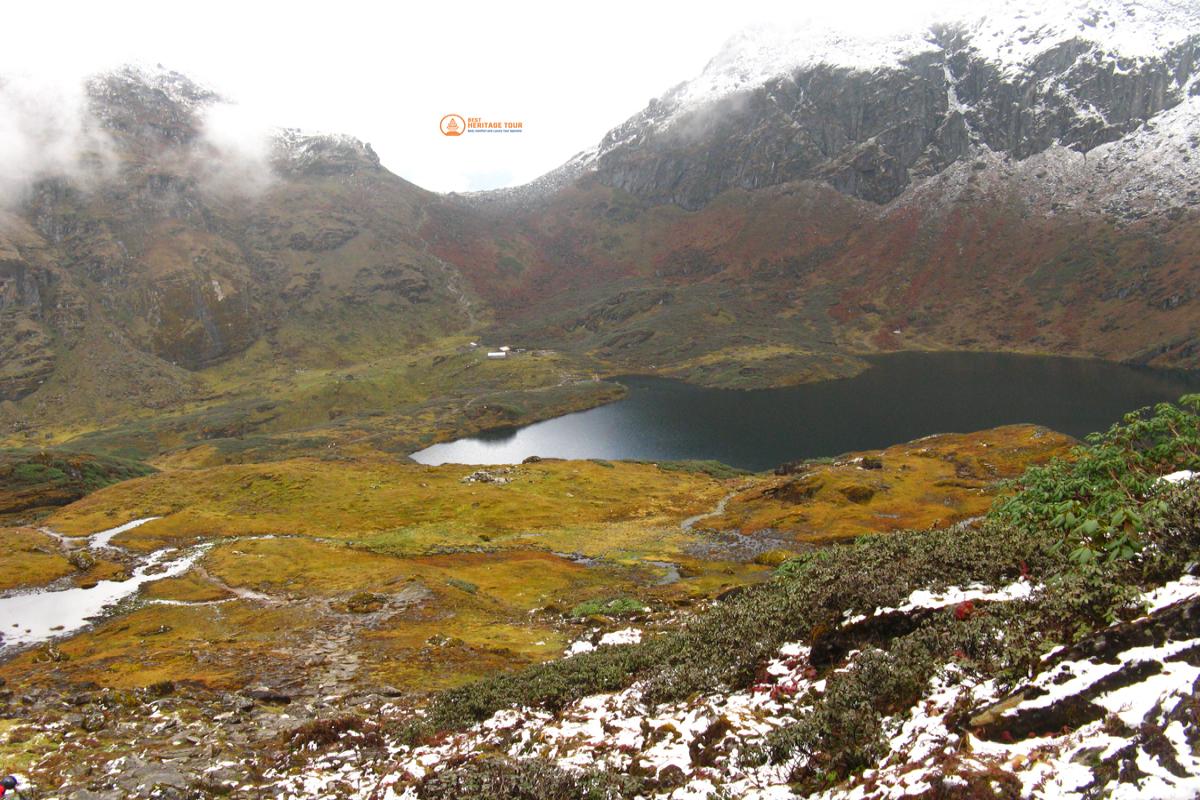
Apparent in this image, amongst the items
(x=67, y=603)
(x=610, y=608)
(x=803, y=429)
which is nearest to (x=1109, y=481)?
(x=610, y=608)

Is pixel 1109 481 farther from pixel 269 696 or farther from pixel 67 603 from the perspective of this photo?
pixel 67 603

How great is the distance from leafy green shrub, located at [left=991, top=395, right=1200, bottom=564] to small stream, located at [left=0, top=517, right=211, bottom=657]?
5275cm

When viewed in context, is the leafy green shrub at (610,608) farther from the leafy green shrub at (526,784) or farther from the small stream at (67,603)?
the small stream at (67,603)

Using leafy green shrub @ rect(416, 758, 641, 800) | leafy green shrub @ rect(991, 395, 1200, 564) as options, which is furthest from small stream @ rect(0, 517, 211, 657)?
leafy green shrub @ rect(991, 395, 1200, 564)

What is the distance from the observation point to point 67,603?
161 feet

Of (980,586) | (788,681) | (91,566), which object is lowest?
(91,566)

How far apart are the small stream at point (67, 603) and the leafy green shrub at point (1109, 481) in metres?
52.8

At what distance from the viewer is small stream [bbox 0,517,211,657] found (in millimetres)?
42656

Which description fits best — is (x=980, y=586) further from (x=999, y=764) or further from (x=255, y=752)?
(x=255, y=752)

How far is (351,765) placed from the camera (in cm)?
1567

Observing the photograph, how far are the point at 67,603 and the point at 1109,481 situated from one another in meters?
63.8

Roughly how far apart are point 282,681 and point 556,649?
11.0 meters

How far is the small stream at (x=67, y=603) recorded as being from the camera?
4266cm

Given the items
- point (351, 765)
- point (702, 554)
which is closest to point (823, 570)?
point (351, 765)
